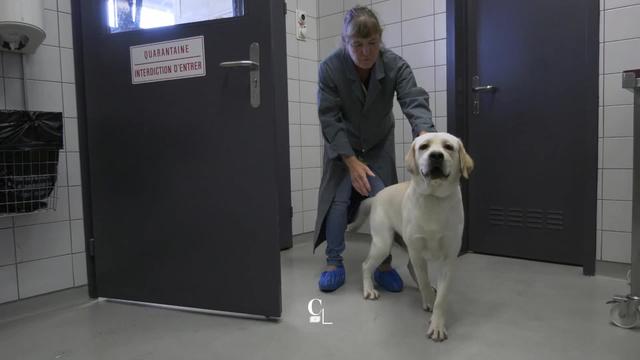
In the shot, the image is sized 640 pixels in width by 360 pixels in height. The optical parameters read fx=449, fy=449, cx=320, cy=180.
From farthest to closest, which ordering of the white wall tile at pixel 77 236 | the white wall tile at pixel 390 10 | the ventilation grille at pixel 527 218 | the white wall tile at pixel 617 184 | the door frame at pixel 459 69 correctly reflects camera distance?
the white wall tile at pixel 390 10, the door frame at pixel 459 69, the ventilation grille at pixel 527 218, the white wall tile at pixel 617 184, the white wall tile at pixel 77 236

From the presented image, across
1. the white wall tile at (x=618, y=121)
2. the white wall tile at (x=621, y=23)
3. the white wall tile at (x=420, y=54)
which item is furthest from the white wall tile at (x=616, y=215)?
the white wall tile at (x=420, y=54)

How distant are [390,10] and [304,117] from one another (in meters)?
0.94

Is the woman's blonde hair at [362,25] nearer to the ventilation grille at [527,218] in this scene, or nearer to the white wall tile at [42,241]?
the ventilation grille at [527,218]

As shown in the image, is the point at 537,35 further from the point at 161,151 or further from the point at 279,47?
the point at 161,151

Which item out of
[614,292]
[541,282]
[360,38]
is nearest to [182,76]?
[360,38]

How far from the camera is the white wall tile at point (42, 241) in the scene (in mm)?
1926

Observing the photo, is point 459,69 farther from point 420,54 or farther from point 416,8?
point 416,8

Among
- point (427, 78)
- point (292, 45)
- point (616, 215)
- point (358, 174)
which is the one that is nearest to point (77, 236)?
point (358, 174)

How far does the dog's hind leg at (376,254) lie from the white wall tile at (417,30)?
150 cm

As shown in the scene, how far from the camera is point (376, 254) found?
79.2 inches

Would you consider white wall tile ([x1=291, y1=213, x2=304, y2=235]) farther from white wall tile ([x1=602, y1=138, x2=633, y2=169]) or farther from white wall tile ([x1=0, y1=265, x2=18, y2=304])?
white wall tile ([x1=602, y1=138, x2=633, y2=169])

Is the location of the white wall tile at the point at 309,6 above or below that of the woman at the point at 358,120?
above

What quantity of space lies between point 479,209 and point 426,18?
1260 mm

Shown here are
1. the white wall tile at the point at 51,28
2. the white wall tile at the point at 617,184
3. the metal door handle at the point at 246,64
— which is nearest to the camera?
the metal door handle at the point at 246,64
